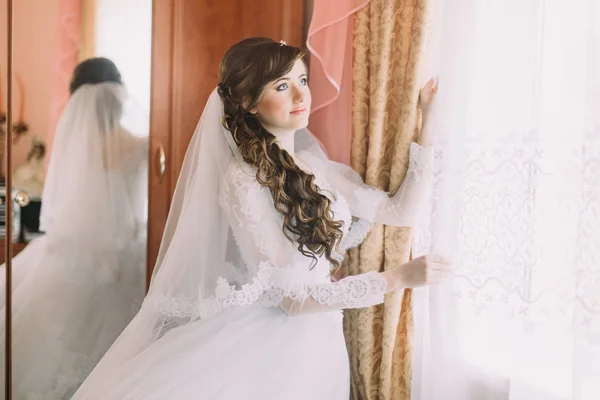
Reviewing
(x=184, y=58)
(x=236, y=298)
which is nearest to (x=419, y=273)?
(x=236, y=298)

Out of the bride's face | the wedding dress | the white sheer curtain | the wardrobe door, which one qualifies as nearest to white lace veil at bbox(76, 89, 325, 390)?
the wedding dress

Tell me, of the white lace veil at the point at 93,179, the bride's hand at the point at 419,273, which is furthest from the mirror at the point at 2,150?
the bride's hand at the point at 419,273

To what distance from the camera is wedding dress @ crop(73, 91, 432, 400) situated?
1475 mm

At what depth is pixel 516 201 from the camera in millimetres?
1296

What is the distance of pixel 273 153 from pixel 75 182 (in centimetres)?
68

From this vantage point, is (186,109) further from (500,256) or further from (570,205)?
(570,205)

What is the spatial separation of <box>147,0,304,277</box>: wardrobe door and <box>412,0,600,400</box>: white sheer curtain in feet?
2.30

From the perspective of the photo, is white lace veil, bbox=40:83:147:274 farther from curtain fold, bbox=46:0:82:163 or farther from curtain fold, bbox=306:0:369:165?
curtain fold, bbox=306:0:369:165

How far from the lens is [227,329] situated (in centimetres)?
156

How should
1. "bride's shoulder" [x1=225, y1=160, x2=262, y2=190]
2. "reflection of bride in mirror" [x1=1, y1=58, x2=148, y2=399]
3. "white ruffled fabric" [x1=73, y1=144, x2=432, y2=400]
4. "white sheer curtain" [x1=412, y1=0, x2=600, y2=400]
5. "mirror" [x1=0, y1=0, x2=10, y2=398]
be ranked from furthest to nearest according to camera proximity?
"reflection of bride in mirror" [x1=1, y1=58, x2=148, y2=399]
"mirror" [x1=0, y1=0, x2=10, y2=398]
"bride's shoulder" [x1=225, y1=160, x2=262, y2=190]
"white ruffled fabric" [x1=73, y1=144, x2=432, y2=400]
"white sheer curtain" [x1=412, y1=0, x2=600, y2=400]

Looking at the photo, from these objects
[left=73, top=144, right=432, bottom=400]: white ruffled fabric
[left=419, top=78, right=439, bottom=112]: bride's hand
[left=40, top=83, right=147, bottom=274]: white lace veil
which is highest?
[left=419, top=78, right=439, bottom=112]: bride's hand

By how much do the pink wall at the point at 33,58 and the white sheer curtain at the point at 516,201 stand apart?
46.6 inches

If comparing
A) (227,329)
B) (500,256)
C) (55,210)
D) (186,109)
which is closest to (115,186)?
(55,210)

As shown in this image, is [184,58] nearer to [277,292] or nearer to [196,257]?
[196,257]
